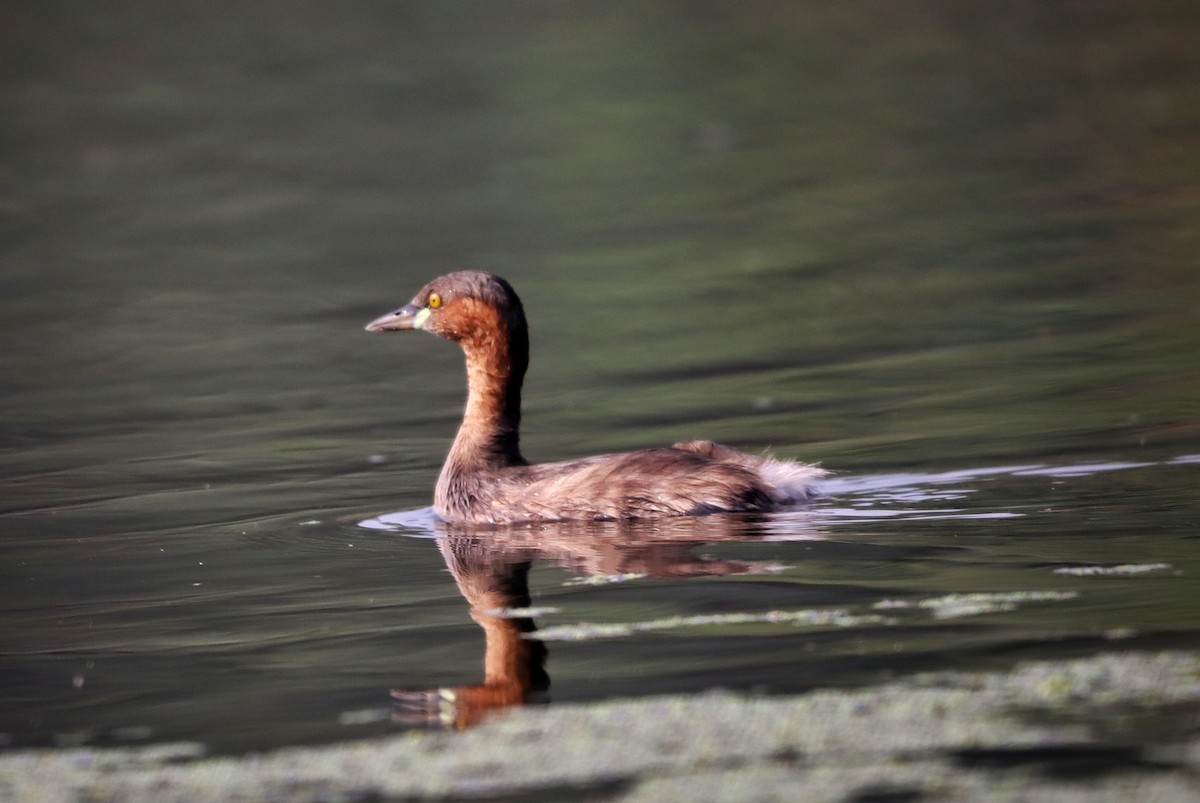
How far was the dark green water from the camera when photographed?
22.1ft

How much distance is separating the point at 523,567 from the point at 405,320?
2150mm

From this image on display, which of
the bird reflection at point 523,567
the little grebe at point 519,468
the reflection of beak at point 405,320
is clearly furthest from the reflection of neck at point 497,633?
the reflection of beak at point 405,320

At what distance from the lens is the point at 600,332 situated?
1441 cm

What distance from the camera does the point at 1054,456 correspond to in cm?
923

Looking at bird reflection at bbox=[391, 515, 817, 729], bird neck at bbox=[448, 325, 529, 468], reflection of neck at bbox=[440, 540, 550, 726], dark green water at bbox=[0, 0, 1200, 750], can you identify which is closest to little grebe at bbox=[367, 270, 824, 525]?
bird neck at bbox=[448, 325, 529, 468]

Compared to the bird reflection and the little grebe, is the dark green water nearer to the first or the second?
the bird reflection

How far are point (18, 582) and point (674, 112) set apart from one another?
1844 cm

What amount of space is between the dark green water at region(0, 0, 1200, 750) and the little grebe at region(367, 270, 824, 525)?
358 millimetres

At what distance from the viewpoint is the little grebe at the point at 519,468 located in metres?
8.70

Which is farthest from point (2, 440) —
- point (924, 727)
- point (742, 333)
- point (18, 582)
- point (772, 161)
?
point (772, 161)

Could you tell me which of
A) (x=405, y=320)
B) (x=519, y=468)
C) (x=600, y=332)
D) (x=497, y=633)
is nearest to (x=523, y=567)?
(x=497, y=633)

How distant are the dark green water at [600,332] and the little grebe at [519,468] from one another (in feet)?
1.18

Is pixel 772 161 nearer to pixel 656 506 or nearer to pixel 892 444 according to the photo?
pixel 892 444

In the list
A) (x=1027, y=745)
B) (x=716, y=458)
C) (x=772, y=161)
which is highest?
(x=772, y=161)
